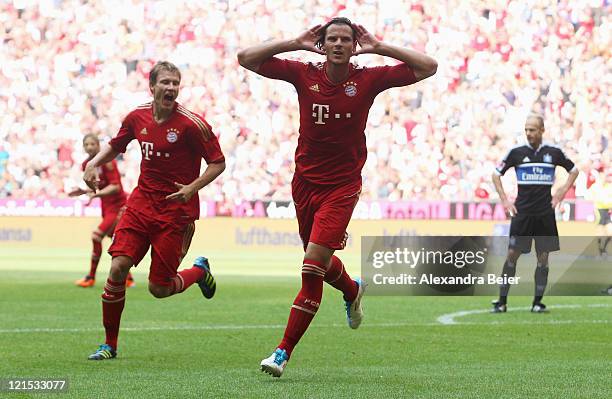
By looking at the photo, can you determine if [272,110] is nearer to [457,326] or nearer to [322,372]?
[457,326]

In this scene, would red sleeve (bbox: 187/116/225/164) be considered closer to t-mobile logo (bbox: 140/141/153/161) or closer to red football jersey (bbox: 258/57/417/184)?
t-mobile logo (bbox: 140/141/153/161)

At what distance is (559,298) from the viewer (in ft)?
52.8

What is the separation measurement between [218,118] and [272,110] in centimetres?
152

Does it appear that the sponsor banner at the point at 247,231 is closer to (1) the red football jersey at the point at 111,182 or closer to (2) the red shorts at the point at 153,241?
(1) the red football jersey at the point at 111,182

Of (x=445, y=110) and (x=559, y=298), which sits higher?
(x=445, y=110)

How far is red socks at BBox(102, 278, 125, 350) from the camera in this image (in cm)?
877

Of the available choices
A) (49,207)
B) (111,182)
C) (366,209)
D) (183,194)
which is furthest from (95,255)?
(49,207)

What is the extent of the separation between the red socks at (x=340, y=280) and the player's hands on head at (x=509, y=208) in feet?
13.0

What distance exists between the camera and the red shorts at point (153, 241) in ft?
28.5

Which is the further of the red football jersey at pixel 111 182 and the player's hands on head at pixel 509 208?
the red football jersey at pixel 111 182

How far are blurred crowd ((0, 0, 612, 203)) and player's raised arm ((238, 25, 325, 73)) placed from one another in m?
20.2

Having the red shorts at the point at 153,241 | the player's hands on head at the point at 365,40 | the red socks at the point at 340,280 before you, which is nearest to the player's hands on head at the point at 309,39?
the player's hands on head at the point at 365,40

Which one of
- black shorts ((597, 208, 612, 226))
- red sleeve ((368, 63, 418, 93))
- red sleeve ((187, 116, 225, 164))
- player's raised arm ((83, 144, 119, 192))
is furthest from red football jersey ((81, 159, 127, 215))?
black shorts ((597, 208, 612, 226))

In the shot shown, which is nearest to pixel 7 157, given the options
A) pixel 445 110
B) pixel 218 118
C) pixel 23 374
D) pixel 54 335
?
pixel 218 118
